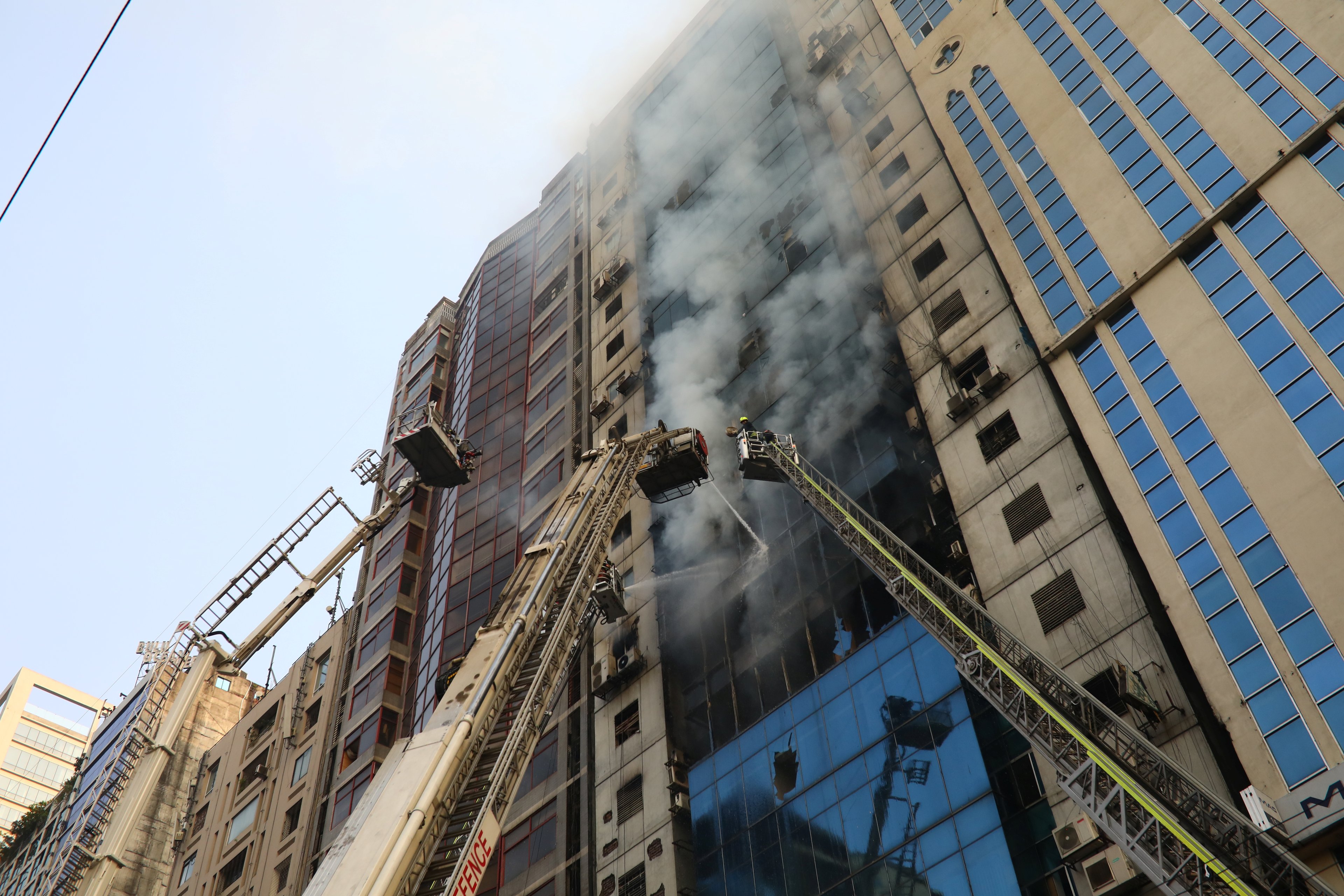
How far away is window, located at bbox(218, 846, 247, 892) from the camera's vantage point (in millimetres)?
49812

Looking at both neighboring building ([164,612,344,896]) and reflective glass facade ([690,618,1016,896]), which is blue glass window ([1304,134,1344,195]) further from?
neighboring building ([164,612,344,896])

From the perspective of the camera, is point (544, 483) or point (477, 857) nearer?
point (477, 857)

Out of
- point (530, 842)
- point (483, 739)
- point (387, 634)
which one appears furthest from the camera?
point (387, 634)

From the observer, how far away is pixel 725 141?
5278 centimetres

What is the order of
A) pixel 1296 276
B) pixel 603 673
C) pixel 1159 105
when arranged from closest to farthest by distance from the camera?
pixel 1296 276
pixel 1159 105
pixel 603 673

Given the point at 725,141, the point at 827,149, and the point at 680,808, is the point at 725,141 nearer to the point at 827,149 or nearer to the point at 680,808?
the point at 827,149

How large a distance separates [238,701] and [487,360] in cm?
2545

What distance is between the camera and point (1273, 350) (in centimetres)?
2583

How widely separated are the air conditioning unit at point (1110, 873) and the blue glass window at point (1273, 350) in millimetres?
8688

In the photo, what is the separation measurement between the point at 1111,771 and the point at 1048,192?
20.4m

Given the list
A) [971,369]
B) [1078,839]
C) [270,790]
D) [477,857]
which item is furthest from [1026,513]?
[270,790]

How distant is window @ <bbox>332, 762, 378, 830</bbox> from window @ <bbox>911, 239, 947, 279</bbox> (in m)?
27.7

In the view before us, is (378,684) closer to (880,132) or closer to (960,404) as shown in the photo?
(960,404)

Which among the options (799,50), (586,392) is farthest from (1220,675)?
(799,50)
